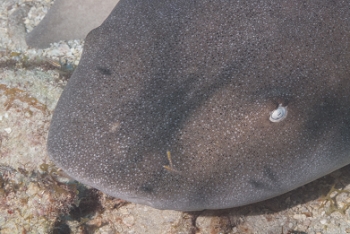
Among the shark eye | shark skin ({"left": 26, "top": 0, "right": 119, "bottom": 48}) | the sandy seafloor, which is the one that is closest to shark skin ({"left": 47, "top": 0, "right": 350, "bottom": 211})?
the shark eye

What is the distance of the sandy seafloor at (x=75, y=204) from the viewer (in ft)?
12.9

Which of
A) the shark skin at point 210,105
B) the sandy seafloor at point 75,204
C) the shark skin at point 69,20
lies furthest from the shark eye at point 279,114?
the shark skin at point 69,20

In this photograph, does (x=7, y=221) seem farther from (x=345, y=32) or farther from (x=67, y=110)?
(x=345, y=32)

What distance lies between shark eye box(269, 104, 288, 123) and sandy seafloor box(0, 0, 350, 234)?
1475 mm

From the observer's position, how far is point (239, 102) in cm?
288

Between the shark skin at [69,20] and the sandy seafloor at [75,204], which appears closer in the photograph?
the sandy seafloor at [75,204]

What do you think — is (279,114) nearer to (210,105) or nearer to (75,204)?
(210,105)

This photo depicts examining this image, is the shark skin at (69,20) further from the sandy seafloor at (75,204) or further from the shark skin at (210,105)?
the shark skin at (210,105)

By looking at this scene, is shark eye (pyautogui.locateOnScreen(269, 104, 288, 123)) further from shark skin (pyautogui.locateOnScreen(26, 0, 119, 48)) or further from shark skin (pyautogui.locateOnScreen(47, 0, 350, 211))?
shark skin (pyautogui.locateOnScreen(26, 0, 119, 48))

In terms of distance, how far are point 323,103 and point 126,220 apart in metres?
2.56

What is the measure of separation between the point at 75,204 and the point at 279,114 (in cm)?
248

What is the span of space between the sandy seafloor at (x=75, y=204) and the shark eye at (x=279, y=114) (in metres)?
1.47

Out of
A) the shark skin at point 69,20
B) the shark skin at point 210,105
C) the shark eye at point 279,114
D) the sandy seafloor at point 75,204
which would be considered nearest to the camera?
the shark skin at point 210,105

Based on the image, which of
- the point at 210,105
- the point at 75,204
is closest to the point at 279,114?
the point at 210,105
